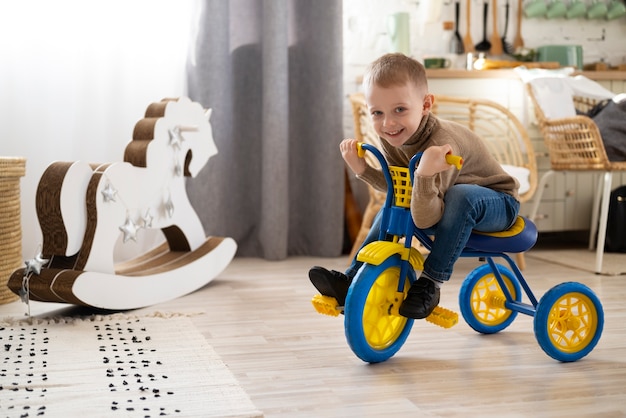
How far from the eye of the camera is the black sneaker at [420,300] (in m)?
1.77

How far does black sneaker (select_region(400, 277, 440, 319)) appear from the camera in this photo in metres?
1.77

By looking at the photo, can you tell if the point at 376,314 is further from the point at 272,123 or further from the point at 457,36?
the point at 457,36

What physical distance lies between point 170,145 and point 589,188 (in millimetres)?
2056

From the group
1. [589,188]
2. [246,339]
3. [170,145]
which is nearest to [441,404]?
[246,339]

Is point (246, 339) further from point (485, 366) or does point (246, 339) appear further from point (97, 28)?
point (97, 28)

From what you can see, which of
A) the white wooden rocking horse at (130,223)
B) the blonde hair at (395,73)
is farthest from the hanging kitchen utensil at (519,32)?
the blonde hair at (395,73)

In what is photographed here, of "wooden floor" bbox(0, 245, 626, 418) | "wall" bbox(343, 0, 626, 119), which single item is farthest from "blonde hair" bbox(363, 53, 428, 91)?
"wall" bbox(343, 0, 626, 119)

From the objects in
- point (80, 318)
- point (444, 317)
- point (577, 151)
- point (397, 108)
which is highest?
point (397, 108)

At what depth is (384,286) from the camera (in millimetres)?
1829

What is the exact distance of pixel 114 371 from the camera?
68.6 inches

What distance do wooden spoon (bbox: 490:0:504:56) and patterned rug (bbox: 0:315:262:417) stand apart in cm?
228

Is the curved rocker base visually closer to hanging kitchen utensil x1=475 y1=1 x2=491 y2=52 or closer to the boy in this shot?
the boy

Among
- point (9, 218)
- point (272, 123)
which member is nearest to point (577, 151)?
point (272, 123)

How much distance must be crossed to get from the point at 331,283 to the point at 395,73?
48cm
